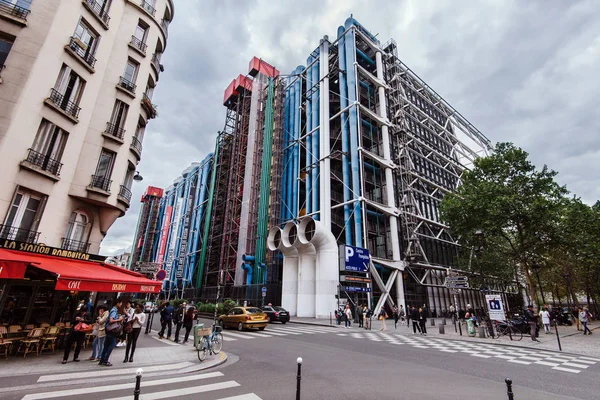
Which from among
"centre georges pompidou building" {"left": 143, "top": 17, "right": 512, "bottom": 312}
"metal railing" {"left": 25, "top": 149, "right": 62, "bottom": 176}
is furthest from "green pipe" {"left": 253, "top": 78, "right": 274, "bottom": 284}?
"metal railing" {"left": 25, "top": 149, "right": 62, "bottom": 176}

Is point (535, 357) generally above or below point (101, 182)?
below

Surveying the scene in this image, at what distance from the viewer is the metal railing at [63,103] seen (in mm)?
12625

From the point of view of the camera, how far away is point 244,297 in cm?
3503

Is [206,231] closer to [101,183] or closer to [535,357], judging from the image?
[101,183]

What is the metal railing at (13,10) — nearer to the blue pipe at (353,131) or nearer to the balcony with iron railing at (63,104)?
the balcony with iron railing at (63,104)

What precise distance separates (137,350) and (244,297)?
24.5 m

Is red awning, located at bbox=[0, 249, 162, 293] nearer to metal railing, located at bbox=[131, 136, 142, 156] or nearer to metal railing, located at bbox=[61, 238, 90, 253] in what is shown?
metal railing, located at bbox=[61, 238, 90, 253]

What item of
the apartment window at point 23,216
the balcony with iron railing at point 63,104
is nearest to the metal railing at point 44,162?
the apartment window at point 23,216

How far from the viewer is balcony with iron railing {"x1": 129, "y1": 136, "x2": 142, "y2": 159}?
53.3ft

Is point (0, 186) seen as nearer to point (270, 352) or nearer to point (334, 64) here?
point (270, 352)

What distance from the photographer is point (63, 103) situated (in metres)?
13.3

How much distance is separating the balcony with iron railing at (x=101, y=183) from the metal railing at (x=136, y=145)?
257 centimetres

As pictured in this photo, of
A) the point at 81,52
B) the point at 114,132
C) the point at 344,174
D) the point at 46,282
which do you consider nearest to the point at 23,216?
the point at 46,282

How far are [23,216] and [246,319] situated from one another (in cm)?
1248
